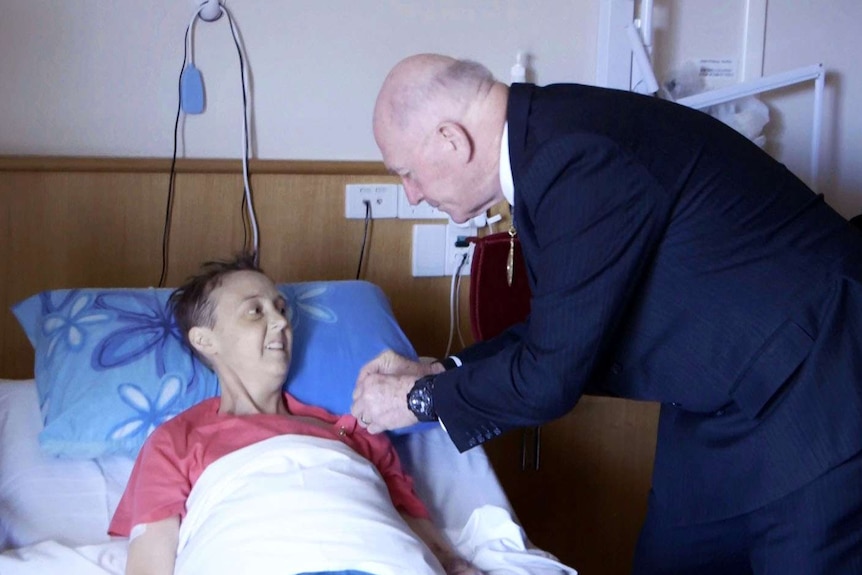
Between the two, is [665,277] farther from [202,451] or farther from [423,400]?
[202,451]

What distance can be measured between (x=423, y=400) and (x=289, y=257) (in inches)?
35.0

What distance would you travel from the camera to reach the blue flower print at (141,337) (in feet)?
5.42

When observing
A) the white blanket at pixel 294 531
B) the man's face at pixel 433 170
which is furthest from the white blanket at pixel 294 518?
the man's face at pixel 433 170

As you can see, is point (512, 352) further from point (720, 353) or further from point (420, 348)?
point (420, 348)

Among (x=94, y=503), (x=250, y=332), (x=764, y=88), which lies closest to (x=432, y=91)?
(x=250, y=332)

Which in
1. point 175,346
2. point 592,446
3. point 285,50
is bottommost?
point 592,446

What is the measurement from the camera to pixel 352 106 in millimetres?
2104

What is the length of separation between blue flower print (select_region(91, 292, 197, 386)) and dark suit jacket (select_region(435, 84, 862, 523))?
0.61 meters

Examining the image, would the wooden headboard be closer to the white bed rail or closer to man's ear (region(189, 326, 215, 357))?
man's ear (region(189, 326, 215, 357))

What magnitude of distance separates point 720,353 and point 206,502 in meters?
0.72

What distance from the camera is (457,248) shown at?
2205 millimetres

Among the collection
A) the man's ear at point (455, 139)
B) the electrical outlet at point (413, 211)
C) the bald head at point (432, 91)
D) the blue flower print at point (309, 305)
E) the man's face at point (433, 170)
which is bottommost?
the blue flower print at point (309, 305)

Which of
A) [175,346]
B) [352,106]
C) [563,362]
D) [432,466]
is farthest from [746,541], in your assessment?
[352,106]

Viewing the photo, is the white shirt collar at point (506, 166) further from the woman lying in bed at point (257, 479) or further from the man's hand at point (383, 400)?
the woman lying in bed at point (257, 479)
